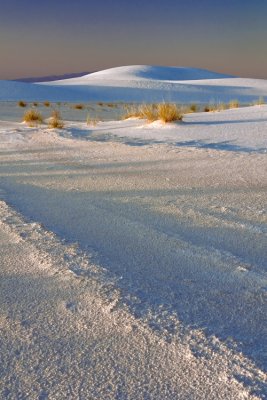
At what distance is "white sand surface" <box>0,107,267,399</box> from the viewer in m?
2.44

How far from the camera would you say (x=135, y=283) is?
3.55 meters

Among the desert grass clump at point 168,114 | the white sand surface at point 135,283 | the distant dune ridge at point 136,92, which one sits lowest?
the distant dune ridge at point 136,92

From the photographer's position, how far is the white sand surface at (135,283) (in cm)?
244

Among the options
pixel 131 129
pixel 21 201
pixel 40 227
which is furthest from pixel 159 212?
pixel 131 129

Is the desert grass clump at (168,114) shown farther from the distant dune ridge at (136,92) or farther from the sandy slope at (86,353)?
the distant dune ridge at (136,92)

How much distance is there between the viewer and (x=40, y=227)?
16.3 ft

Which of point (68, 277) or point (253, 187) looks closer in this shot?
point (68, 277)

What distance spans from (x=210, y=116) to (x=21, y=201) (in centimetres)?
887

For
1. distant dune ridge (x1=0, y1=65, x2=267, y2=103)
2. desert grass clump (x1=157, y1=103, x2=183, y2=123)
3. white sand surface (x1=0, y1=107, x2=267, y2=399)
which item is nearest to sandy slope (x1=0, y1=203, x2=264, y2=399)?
white sand surface (x1=0, y1=107, x2=267, y2=399)

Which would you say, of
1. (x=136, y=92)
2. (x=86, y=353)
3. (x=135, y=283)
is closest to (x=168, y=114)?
(x=135, y=283)

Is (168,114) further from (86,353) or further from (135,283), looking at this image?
(86,353)

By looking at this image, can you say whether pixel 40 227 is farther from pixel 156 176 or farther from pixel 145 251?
pixel 156 176

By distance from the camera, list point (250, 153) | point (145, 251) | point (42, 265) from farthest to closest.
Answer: point (250, 153) → point (145, 251) → point (42, 265)

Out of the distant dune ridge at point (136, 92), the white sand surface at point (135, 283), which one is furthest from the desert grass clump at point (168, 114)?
the distant dune ridge at point (136, 92)
